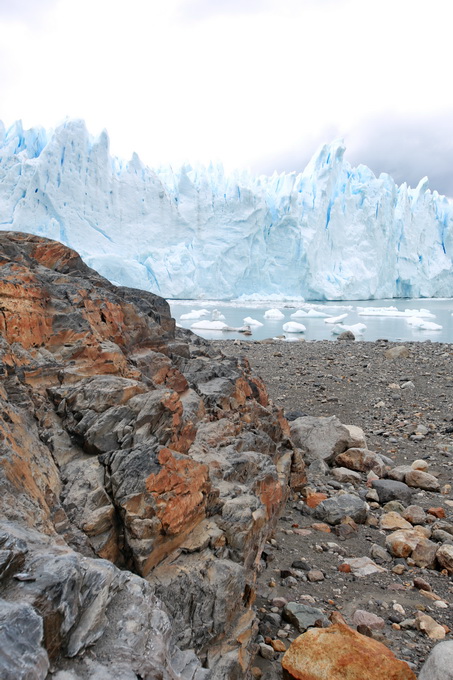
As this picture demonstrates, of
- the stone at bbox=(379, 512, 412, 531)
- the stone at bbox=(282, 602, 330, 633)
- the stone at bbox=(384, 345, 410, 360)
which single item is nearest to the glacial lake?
the stone at bbox=(384, 345, 410, 360)

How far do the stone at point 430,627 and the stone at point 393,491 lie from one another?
5.77ft

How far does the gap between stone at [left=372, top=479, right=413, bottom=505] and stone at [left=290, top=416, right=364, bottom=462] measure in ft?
2.74

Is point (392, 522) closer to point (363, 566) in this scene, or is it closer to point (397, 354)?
point (363, 566)

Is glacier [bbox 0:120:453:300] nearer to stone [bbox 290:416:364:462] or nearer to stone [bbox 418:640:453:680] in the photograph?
stone [bbox 290:416:364:462]

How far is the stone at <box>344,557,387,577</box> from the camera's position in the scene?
312 cm

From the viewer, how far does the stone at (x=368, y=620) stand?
256 cm

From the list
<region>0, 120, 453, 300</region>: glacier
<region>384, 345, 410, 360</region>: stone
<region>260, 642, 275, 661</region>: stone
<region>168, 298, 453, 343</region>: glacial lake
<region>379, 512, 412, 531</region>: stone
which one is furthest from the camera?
<region>0, 120, 453, 300</region>: glacier

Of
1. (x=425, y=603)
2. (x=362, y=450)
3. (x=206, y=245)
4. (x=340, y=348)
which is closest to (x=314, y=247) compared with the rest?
(x=206, y=245)

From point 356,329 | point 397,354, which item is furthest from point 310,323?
point 397,354

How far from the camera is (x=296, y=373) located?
9.72m

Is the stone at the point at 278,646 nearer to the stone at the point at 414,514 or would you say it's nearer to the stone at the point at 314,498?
the stone at the point at 314,498

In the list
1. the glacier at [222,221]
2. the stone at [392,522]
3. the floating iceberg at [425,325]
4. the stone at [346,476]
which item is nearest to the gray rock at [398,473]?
the stone at [346,476]

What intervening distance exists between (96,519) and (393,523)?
2.77 m

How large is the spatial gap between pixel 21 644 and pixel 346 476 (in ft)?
13.7
